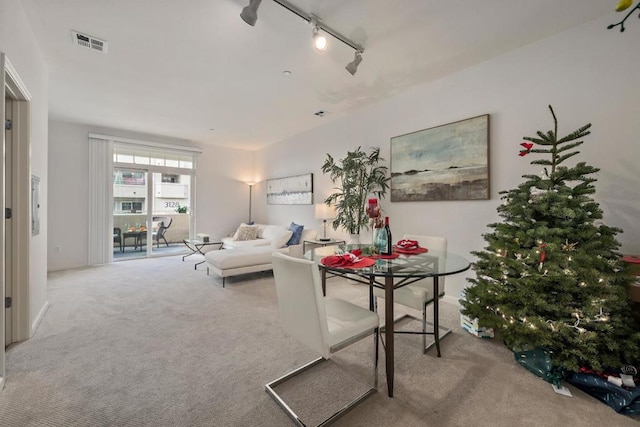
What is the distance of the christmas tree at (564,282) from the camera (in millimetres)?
1680

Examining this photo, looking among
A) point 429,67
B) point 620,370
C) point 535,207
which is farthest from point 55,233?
point 620,370

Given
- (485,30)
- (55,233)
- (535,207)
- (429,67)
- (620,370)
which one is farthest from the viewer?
(55,233)

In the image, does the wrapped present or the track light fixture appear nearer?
the track light fixture

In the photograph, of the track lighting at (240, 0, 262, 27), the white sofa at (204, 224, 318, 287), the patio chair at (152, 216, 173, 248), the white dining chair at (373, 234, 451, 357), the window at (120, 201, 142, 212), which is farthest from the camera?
the patio chair at (152, 216, 173, 248)

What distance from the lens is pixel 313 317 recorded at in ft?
4.62

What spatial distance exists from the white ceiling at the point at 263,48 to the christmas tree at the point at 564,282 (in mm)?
1227

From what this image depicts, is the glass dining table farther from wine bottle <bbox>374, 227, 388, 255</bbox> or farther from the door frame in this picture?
the door frame

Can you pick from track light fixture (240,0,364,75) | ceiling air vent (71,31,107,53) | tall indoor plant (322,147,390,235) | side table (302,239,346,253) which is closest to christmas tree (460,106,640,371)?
track light fixture (240,0,364,75)

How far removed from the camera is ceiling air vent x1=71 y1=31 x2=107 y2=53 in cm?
248

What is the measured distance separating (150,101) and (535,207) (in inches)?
193

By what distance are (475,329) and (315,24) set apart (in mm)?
3018

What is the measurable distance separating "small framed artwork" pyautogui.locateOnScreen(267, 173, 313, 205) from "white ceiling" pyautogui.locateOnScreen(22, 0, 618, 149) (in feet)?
4.93

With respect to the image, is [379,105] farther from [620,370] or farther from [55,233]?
[55,233]

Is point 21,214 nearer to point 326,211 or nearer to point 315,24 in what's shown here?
point 315,24
